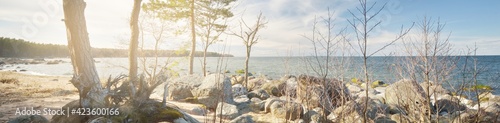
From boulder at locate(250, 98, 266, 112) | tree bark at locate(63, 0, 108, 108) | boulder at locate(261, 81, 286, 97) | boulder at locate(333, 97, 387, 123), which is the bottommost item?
boulder at locate(250, 98, 266, 112)

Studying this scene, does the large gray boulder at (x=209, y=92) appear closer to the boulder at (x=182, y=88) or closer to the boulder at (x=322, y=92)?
the boulder at (x=182, y=88)

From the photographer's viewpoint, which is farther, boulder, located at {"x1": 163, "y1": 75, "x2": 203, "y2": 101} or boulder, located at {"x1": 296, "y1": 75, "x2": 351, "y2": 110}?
boulder, located at {"x1": 163, "y1": 75, "x2": 203, "y2": 101}

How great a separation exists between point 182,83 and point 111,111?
24.3ft

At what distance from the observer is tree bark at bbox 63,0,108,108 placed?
201 inches

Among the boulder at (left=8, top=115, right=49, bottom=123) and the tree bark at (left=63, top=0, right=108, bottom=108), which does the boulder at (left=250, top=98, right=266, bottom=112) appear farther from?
the boulder at (left=8, top=115, right=49, bottom=123)

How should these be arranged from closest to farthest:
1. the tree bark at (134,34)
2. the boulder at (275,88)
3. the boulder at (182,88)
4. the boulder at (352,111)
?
the boulder at (352,111) < the tree bark at (134,34) < the boulder at (182,88) < the boulder at (275,88)

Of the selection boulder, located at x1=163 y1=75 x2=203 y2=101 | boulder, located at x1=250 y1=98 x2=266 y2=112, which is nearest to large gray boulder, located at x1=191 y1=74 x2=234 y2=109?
boulder, located at x1=163 y1=75 x2=203 y2=101

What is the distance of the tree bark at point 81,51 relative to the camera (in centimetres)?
509

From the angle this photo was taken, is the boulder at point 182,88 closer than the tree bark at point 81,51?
No

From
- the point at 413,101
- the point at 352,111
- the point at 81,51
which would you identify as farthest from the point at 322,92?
the point at 81,51

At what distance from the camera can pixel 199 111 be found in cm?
849

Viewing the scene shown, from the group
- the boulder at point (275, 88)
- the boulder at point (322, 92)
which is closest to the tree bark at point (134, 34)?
the boulder at point (322, 92)

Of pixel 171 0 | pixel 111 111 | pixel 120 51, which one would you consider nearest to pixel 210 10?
pixel 171 0

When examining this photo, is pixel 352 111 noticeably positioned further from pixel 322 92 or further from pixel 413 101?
pixel 413 101
